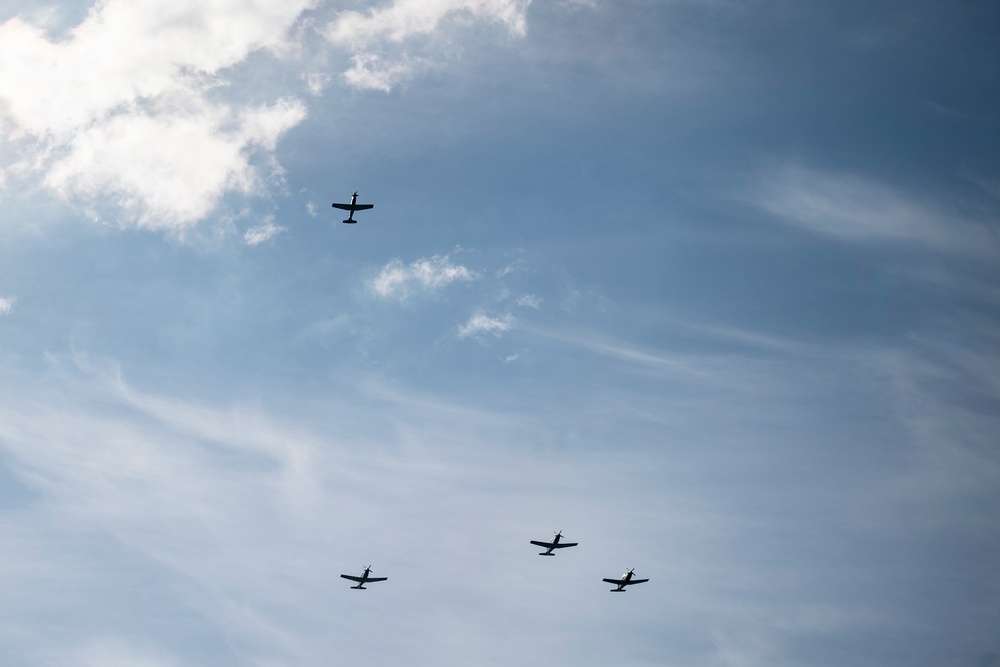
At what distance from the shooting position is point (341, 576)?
187250mm

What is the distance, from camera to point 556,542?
189375 mm

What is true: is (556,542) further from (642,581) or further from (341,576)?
(341,576)

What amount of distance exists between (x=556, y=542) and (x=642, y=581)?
922 inches

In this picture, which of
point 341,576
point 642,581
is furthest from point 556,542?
point 341,576

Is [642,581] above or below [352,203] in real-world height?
below

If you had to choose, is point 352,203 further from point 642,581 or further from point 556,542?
point 642,581

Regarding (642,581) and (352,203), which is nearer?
(352,203)

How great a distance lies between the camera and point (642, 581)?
196 meters

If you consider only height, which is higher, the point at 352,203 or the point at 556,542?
the point at 352,203

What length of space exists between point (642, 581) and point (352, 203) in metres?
105

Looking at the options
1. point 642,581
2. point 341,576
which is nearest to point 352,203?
point 341,576

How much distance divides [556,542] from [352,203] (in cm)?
8448

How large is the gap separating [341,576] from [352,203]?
79376 mm

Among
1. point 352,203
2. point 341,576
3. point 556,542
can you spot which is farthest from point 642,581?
point 352,203
